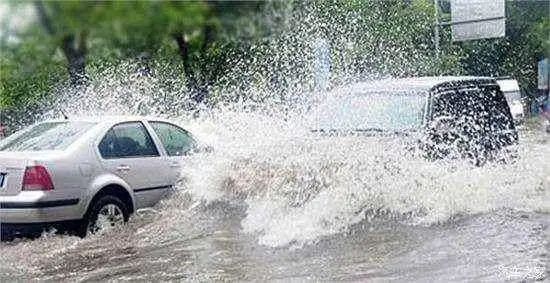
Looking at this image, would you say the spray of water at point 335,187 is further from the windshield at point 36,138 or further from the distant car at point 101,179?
the windshield at point 36,138

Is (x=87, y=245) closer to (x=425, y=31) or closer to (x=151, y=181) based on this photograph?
(x=151, y=181)

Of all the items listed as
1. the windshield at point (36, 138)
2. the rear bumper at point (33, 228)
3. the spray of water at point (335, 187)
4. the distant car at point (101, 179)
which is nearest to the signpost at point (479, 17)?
the windshield at point (36, 138)

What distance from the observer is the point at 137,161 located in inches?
255

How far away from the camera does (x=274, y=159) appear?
6277 mm

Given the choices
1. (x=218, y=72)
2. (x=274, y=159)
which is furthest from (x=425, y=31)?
(x=274, y=159)

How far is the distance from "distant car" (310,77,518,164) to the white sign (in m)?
3.71

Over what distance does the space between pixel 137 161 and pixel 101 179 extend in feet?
1.84

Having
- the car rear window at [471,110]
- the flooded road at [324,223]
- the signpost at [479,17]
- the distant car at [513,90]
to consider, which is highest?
the signpost at [479,17]

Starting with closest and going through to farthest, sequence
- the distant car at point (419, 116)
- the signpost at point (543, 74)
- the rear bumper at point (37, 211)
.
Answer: the signpost at point (543, 74)
the rear bumper at point (37, 211)
the distant car at point (419, 116)

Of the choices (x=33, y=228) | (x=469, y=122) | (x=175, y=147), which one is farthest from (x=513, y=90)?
(x=175, y=147)

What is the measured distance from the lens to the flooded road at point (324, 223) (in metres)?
4.97

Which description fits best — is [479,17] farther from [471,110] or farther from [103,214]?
[103,214]

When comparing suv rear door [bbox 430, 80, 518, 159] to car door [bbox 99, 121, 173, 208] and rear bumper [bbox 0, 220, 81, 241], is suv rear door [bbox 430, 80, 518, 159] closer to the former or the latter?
car door [bbox 99, 121, 173, 208]

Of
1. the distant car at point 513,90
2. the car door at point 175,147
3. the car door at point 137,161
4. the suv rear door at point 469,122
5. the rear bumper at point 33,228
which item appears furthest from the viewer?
the car door at point 175,147
